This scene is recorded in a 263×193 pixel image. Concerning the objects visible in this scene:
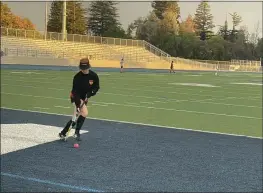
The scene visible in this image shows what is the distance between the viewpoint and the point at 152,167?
11953 mm

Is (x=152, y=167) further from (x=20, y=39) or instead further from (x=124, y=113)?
(x=20, y=39)

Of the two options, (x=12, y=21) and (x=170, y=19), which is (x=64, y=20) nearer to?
(x=12, y=21)

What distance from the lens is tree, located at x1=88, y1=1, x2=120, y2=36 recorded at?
5.99 ft

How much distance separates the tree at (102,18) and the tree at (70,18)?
0.03 m

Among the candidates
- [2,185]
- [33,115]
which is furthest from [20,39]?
[33,115]

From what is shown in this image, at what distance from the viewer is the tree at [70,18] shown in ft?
5.96

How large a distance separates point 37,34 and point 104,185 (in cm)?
906

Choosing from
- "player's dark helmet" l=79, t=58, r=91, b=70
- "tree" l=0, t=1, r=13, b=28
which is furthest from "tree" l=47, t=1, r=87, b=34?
"player's dark helmet" l=79, t=58, r=91, b=70

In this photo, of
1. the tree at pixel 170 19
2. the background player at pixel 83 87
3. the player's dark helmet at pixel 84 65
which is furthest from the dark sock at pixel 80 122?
the tree at pixel 170 19

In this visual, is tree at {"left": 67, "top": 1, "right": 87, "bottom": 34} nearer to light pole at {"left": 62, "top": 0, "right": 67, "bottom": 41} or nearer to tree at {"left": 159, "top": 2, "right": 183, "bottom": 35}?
light pole at {"left": 62, "top": 0, "right": 67, "bottom": 41}

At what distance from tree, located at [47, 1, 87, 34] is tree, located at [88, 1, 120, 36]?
0.11 ft

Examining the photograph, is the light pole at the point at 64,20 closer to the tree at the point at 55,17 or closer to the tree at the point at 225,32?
the tree at the point at 55,17

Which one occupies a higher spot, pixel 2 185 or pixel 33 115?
pixel 33 115

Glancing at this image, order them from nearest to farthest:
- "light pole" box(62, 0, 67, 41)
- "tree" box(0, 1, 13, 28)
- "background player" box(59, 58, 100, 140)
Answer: "background player" box(59, 58, 100, 140) < "tree" box(0, 1, 13, 28) < "light pole" box(62, 0, 67, 41)
